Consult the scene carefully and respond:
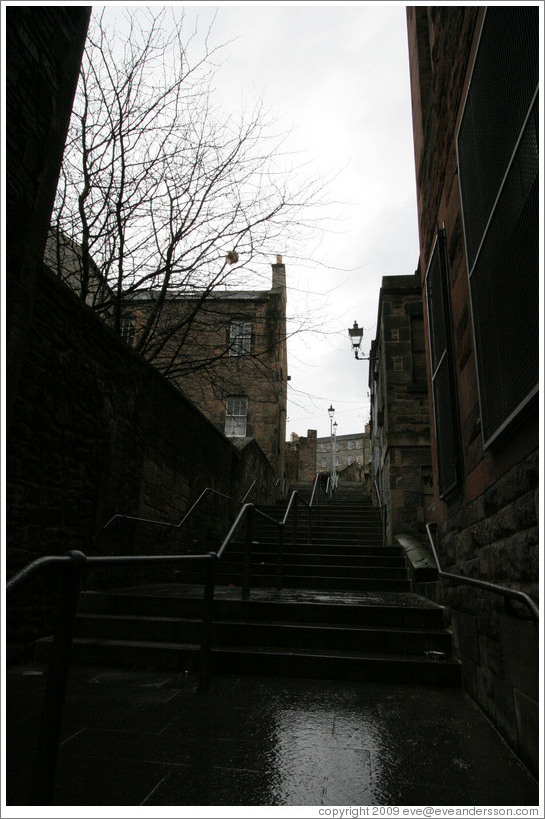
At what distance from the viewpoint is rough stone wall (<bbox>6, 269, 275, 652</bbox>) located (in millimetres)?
4184

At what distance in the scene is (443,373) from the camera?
4238mm

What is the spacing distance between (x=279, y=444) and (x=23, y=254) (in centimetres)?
1543

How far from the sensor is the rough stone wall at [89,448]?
4.18 meters

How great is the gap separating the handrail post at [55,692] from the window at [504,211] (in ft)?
6.57

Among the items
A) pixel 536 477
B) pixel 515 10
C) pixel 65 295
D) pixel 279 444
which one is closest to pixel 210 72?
pixel 65 295

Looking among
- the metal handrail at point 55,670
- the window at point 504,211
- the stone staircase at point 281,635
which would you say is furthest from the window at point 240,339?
the metal handrail at point 55,670

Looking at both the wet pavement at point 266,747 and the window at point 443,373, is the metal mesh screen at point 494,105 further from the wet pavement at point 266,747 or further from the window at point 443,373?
the wet pavement at point 266,747

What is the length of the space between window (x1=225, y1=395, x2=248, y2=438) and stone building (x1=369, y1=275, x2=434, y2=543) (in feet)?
32.9

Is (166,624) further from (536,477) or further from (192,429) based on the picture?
(192,429)

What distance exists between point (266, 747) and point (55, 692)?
1133mm

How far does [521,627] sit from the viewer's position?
2268mm

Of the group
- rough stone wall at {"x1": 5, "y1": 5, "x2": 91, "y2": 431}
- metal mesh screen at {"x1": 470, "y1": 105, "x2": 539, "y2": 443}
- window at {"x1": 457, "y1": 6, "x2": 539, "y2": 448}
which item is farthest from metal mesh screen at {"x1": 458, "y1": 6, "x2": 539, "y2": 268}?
rough stone wall at {"x1": 5, "y1": 5, "x2": 91, "y2": 431}

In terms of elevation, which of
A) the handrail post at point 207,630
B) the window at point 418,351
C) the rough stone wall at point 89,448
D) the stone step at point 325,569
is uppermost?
the window at point 418,351

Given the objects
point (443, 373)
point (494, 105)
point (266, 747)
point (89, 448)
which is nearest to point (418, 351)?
point (443, 373)
